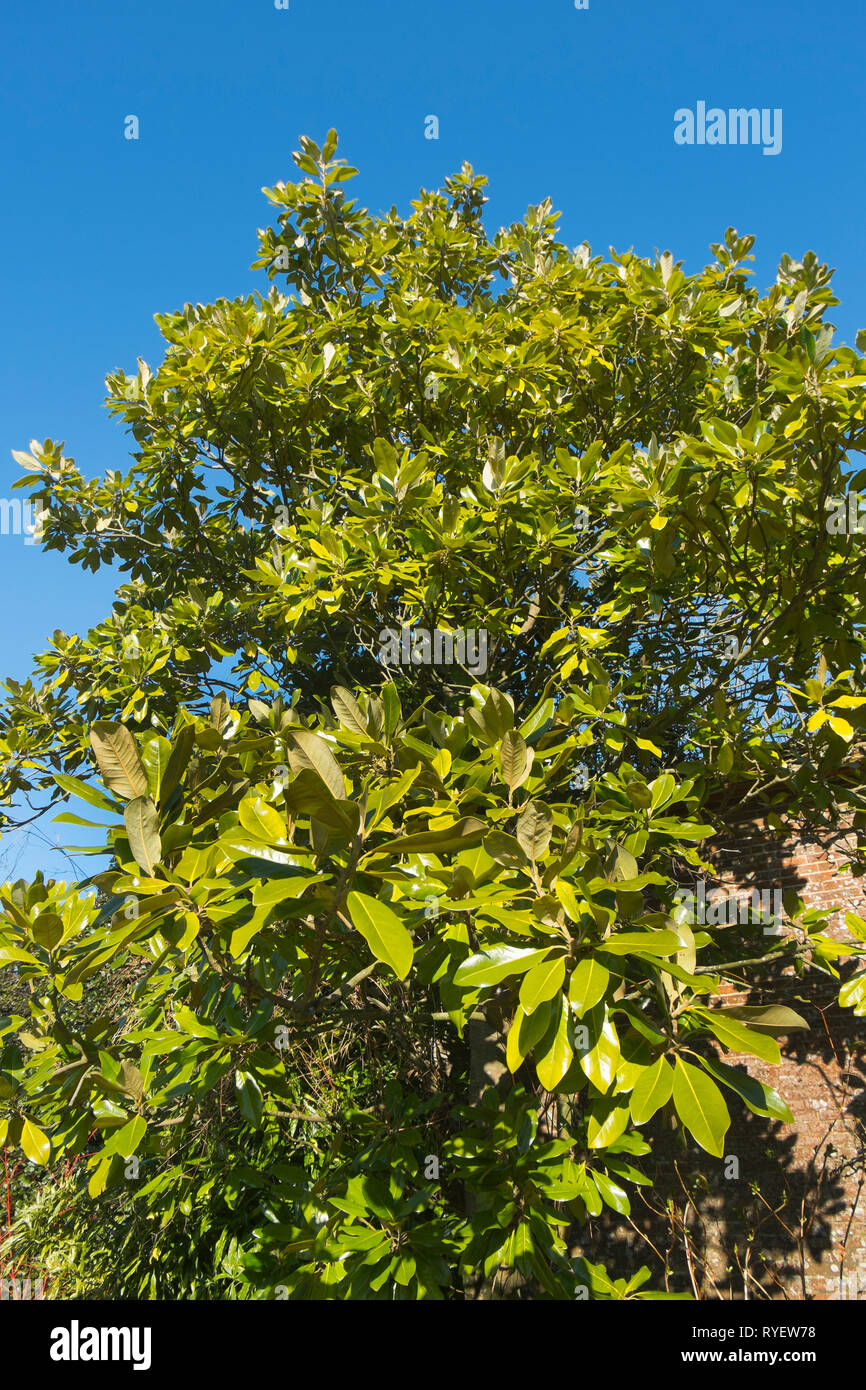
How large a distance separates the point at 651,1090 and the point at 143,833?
1267 mm

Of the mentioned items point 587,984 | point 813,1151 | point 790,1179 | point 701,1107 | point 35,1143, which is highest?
point 587,984

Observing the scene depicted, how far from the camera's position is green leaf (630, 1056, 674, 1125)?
5.16 ft

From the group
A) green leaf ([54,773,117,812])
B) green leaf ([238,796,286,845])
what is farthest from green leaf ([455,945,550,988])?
green leaf ([54,773,117,812])

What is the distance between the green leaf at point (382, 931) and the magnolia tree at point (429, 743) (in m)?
0.01

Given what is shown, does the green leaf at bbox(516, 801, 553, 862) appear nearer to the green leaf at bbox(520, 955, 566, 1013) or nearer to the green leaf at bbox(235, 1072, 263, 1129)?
the green leaf at bbox(520, 955, 566, 1013)

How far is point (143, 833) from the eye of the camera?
1943 millimetres

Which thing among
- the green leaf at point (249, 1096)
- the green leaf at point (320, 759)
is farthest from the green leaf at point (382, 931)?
the green leaf at point (249, 1096)

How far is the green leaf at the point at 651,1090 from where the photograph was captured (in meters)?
1.57

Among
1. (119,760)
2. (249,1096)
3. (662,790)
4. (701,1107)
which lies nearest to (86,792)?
(119,760)

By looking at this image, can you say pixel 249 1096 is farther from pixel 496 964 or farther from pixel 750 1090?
pixel 750 1090

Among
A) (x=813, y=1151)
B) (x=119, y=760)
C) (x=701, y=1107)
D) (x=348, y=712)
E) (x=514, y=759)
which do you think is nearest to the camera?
(x=701, y=1107)

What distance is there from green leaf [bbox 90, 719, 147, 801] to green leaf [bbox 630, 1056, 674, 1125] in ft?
4.36

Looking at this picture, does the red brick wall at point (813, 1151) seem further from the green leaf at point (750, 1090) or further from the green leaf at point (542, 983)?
the green leaf at point (542, 983)
